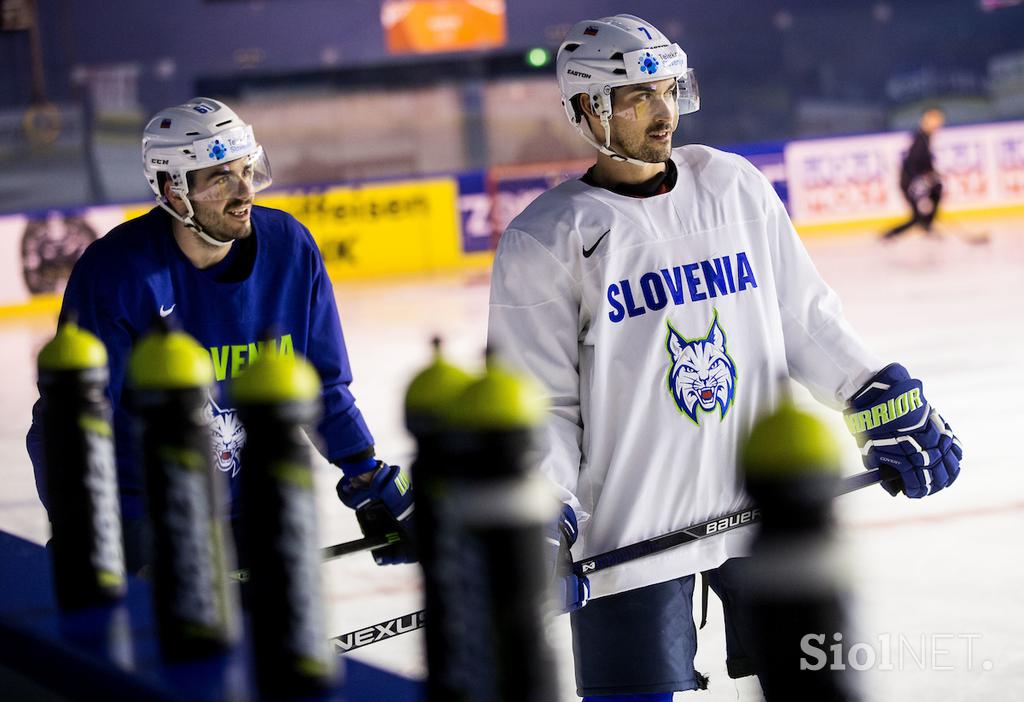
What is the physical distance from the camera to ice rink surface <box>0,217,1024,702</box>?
3.00m

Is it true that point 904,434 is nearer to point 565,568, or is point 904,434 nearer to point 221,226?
point 565,568

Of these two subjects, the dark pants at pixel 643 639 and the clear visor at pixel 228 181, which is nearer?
the dark pants at pixel 643 639

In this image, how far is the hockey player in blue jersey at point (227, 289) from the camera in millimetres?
2357

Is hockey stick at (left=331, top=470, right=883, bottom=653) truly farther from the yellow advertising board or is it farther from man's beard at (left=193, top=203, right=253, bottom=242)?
the yellow advertising board

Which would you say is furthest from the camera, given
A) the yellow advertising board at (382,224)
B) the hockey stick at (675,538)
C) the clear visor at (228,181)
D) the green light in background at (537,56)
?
the green light in background at (537,56)

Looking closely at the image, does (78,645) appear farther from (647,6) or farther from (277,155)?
(647,6)

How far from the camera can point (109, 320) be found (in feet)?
7.64

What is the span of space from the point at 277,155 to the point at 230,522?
1275cm

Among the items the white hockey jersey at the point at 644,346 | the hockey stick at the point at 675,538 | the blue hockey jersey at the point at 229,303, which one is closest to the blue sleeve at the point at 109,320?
the blue hockey jersey at the point at 229,303

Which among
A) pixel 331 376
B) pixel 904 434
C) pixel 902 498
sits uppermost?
pixel 331 376

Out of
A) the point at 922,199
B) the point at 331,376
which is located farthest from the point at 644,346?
the point at 922,199

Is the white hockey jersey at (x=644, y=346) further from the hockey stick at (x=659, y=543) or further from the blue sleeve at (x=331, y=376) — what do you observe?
the blue sleeve at (x=331, y=376)

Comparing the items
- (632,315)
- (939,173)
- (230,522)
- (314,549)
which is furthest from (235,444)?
(939,173)

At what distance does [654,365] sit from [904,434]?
0.42 metres
